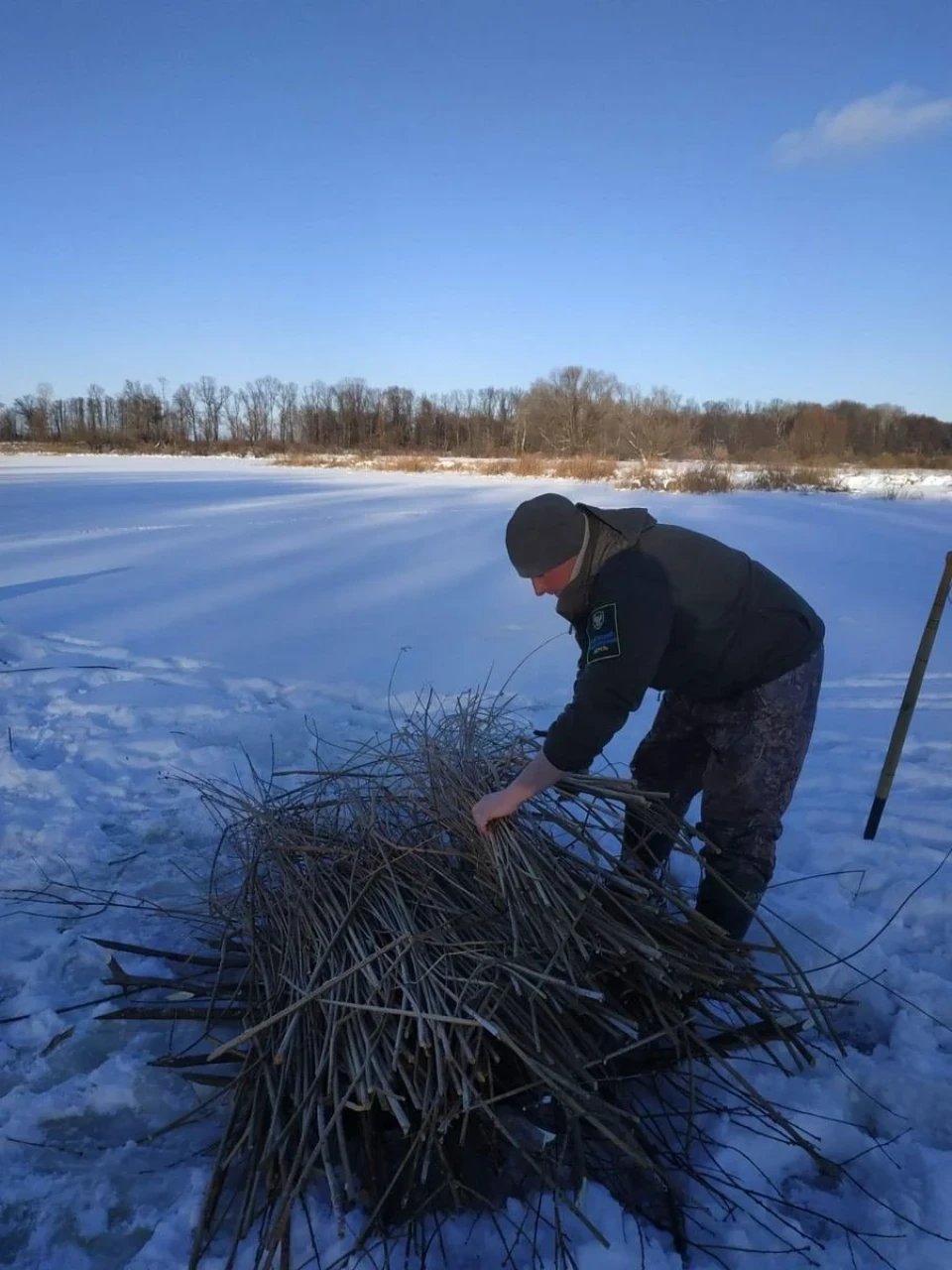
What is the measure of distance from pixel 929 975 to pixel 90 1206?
2297 mm

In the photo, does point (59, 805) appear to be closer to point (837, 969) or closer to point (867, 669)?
point (837, 969)

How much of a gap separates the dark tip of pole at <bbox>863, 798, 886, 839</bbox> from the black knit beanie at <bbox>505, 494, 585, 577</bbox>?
204 cm

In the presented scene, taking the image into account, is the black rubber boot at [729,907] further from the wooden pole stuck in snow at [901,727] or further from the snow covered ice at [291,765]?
the wooden pole stuck in snow at [901,727]

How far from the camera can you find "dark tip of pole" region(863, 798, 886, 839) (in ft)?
10.4

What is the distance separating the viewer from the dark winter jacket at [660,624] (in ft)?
6.16

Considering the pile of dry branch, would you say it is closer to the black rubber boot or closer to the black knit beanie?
the black rubber boot

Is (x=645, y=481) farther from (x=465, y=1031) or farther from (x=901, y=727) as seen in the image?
(x=465, y=1031)

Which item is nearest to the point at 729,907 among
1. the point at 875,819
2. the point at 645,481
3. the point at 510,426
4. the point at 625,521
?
the point at 625,521

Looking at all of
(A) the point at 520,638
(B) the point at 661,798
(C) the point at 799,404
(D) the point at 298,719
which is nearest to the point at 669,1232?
(B) the point at 661,798

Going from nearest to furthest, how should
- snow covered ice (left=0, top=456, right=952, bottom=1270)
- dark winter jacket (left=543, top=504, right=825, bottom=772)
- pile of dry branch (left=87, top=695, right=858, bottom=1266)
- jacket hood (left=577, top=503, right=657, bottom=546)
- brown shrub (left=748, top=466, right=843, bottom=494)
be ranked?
pile of dry branch (left=87, top=695, right=858, bottom=1266)
snow covered ice (left=0, top=456, right=952, bottom=1270)
dark winter jacket (left=543, top=504, right=825, bottom=772)
jacket hood (left=577, top=503, right=657, bottom=546)
brown shrub (left=748, top=466, right=843, bottom=494)

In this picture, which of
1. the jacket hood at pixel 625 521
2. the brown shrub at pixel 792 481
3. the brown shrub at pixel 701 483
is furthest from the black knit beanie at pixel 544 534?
the brown shrub at pixel 792 481

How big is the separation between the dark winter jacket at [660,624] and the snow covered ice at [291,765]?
0.98 meters

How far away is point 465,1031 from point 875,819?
217cm

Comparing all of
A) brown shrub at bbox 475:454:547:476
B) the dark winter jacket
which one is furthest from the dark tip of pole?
brown shrub at bbox 475:454:547:476
